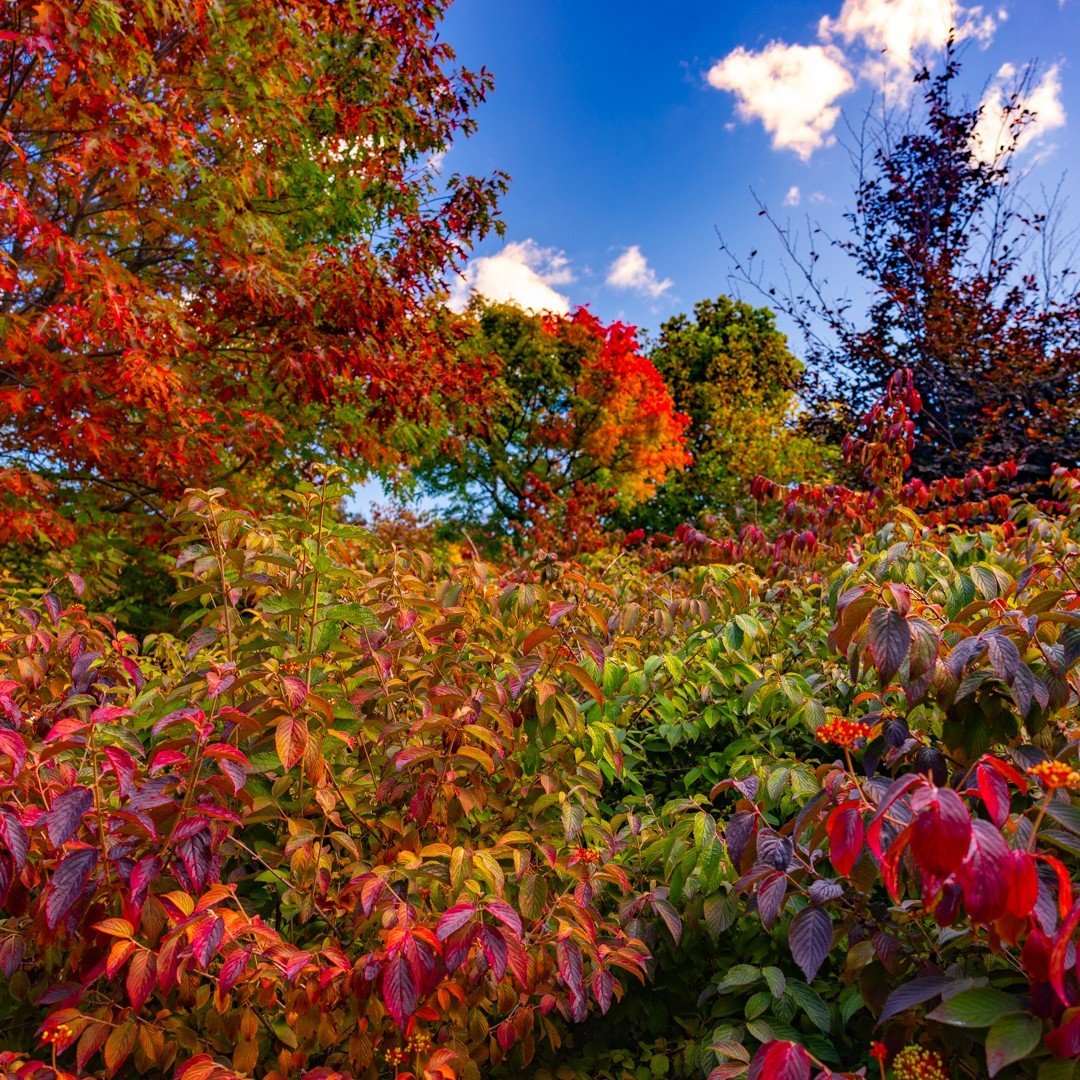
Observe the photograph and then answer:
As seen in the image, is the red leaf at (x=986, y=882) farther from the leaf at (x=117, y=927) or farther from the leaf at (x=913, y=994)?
the leaf at (x=117, y=927)

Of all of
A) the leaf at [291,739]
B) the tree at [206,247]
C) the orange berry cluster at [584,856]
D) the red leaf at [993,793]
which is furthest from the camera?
the tree at [206,247]

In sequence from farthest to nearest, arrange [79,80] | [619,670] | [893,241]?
[893,241] → [79,80] → [619,670]

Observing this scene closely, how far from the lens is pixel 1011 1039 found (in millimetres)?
1151

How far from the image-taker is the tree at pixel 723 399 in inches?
684

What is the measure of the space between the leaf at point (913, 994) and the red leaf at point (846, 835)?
0.87 ft

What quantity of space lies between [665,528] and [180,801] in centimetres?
1804

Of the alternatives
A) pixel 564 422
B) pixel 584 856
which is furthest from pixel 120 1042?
pixel 564 422

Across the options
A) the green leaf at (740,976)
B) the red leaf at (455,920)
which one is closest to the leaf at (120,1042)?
the red leaf at (455,920)

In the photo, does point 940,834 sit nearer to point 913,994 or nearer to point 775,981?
point 913,994

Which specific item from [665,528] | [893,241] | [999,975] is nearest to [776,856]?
[999,975]

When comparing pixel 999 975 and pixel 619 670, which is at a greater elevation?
pixel 619 670

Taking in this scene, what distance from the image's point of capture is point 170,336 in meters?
4.97

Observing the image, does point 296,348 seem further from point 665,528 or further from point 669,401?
point 665,528

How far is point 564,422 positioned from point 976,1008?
15.6m
